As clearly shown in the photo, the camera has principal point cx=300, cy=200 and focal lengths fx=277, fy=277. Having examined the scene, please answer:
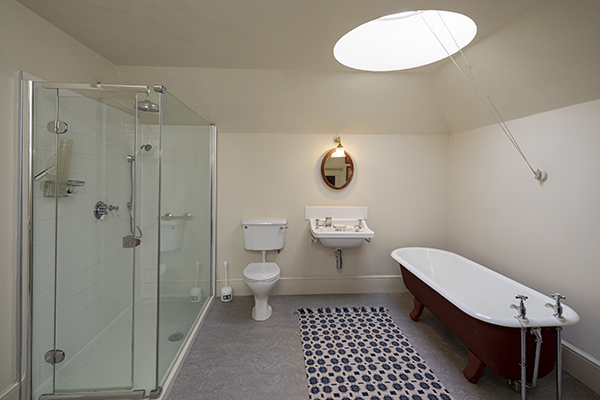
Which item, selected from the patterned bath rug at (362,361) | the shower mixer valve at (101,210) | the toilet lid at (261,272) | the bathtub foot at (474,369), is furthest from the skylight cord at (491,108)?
the shower mixer valve at (101,210)

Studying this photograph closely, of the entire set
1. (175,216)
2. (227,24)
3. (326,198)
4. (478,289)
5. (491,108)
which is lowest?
(478,289)

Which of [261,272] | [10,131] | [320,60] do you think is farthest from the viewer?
[261,272]

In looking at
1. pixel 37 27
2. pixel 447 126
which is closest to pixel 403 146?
pixel 447 126

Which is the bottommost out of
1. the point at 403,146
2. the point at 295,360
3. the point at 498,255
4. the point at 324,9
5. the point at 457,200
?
the point at 295,360

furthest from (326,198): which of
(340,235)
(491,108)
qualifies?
A: (491,108)

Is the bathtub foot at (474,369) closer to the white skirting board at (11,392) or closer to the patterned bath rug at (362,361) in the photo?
the patterned bath rug at (362,361)

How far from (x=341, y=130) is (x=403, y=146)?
0.74 meters

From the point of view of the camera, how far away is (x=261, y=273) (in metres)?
2.50

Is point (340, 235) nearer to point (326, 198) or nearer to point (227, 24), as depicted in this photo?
point (326, 198)

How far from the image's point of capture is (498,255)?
2.44m

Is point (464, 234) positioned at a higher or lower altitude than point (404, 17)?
lower

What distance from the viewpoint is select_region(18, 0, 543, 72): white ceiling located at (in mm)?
1522

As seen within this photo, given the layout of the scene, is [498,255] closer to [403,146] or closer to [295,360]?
[403,146]

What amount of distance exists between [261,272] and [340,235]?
0.82 m
